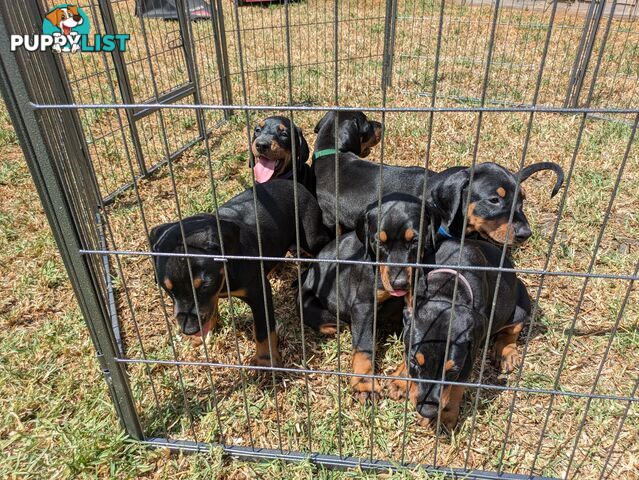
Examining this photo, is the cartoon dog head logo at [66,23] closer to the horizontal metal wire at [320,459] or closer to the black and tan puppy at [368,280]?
the black and tan puppy at [368,280]

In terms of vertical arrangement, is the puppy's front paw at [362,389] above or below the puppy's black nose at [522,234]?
below

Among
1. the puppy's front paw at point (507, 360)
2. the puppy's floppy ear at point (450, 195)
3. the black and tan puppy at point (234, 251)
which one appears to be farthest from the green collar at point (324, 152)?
the puppy's front paw at point (507, 360)

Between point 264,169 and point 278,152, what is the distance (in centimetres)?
27

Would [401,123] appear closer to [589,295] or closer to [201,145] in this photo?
[201,145]

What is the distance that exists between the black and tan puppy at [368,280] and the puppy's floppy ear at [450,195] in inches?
25.3

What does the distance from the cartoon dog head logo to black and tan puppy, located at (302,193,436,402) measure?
8.37 feet

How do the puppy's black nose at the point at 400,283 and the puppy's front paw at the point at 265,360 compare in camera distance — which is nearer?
the puppy's black nose at the point at 400,283

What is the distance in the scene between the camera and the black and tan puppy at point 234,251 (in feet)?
8.47

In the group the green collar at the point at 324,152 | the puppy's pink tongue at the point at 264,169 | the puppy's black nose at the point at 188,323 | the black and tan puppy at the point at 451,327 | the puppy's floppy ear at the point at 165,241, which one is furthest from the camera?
the puppy's pink tongue at the point at 264,169

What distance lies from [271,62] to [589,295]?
259 inches

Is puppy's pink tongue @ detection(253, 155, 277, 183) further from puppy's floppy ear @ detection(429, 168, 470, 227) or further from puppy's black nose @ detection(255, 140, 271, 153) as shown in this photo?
puppy's floppy ear @ detection(429, 168, 470, 227)

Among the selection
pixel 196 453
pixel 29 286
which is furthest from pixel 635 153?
pixel 29 286

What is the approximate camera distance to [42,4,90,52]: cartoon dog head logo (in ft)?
13.6

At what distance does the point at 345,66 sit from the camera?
819 centimetres
